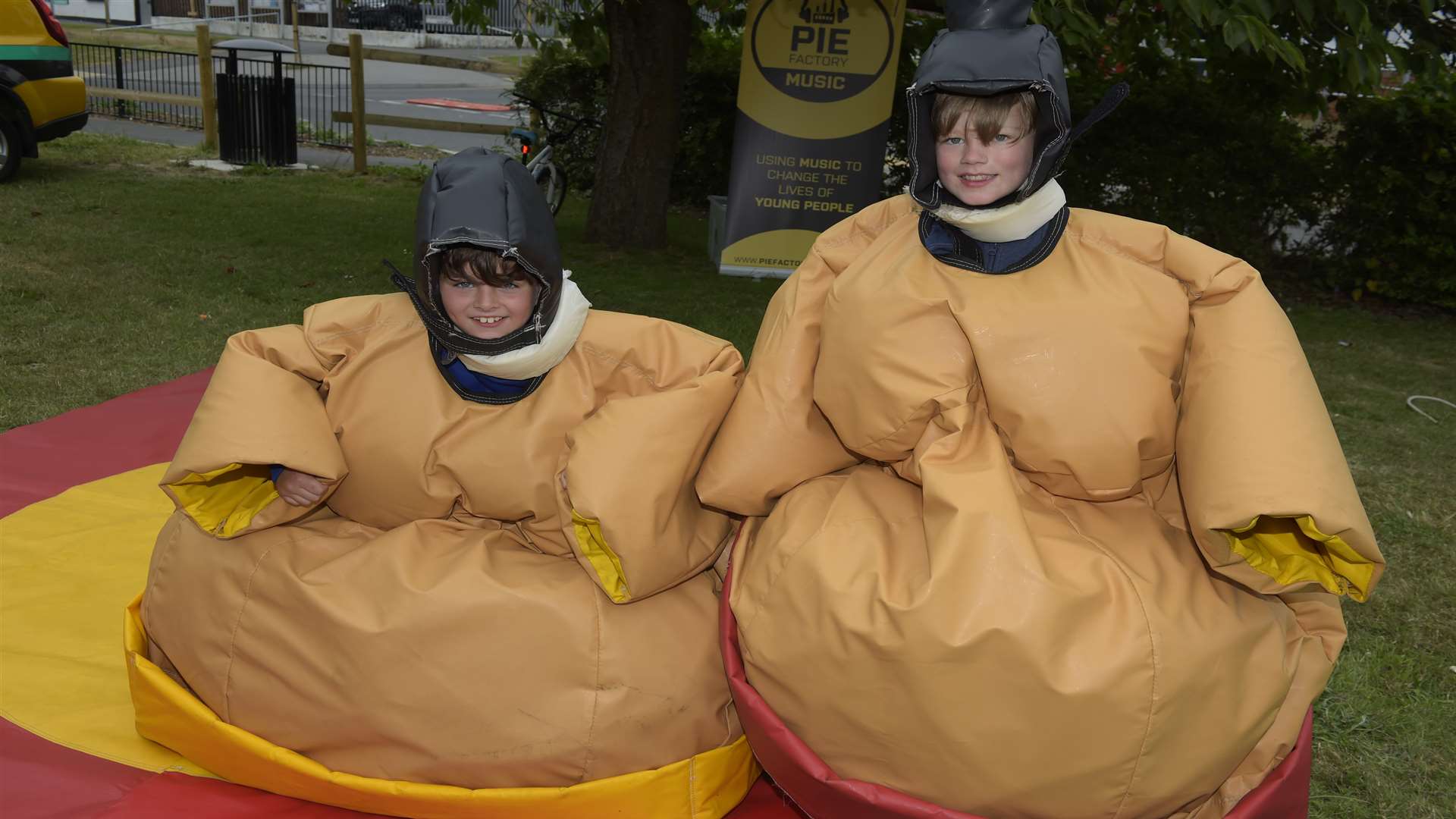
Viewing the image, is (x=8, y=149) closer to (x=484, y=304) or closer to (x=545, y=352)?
(x=484, y=304)

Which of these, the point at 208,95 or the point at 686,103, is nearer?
the point at 686,103

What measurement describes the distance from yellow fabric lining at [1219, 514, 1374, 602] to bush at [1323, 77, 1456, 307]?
7525 mm

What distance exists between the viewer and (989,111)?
2.32m

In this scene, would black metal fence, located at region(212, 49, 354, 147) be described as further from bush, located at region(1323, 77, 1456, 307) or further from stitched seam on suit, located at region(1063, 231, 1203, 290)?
stitched seam on suit, located at region(1063, 231, 1203, 290)

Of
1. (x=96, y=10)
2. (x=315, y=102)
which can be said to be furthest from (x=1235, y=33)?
(x=96, y=10)

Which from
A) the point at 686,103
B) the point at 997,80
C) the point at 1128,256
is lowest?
the point at 686,103

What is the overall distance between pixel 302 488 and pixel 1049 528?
4.98 ft

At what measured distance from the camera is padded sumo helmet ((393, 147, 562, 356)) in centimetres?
240

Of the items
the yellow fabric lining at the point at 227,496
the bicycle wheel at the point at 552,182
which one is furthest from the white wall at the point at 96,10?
the yellow fabric lining at the point at 227,496

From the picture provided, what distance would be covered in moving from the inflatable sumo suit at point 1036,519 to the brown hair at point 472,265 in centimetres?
58

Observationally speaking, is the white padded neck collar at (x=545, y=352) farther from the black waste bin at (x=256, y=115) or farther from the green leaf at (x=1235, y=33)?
the black waste bin at (x=256, y=115)

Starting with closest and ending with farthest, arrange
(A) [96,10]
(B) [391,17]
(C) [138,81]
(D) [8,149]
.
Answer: (D) [8,149]
(C) [138,81]
(B) [391,17]
(A) [96,10]

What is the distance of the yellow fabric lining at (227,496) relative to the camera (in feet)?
8.11

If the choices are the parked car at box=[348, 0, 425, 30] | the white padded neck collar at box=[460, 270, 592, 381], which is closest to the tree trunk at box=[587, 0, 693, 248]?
the white padded neck collar at box=[460, 270, 592, 381]
